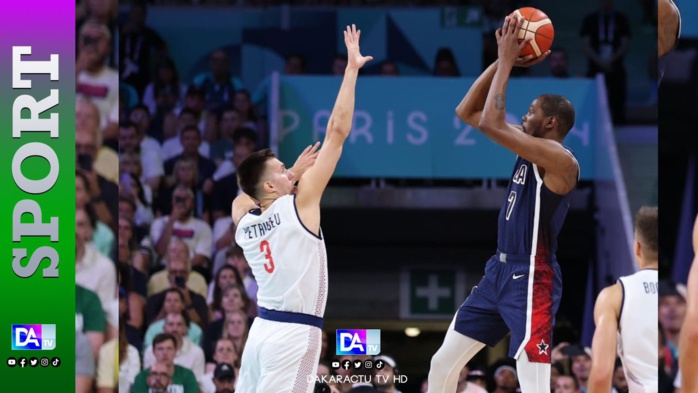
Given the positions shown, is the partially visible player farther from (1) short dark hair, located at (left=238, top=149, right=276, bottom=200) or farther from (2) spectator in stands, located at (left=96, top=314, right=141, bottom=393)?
(2) spectator in stands, located at (left=96, top=314, right=141, bottom=393)

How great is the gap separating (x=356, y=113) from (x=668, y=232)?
2.66 meters

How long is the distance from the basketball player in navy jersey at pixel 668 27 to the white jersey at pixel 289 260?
98.7 inches

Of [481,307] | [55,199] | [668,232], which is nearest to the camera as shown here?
[481,307]

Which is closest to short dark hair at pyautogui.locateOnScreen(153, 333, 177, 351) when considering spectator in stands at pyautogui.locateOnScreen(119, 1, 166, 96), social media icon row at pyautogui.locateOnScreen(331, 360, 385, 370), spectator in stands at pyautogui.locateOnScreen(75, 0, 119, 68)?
social media icon row at pyautogui.locateOnScreen(331, 360, 385, 370)

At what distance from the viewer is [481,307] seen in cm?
612

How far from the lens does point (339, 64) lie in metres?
9.32

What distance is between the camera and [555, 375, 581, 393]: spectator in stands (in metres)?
8.30

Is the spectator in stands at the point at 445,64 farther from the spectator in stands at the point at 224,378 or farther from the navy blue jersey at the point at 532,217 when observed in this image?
the navy blue jersey at the point at 532,217

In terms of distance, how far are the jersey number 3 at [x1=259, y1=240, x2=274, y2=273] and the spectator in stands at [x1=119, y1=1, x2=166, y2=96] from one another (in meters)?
3.86

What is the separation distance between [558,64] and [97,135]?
11.6ft

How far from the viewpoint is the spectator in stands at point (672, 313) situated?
7473 mm

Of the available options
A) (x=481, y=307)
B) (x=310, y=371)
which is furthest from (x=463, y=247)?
(x=310, y=371)

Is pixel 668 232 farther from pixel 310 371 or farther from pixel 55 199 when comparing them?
pixel 55 199

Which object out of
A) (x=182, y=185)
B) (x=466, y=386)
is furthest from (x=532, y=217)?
(x=182, y=185)
